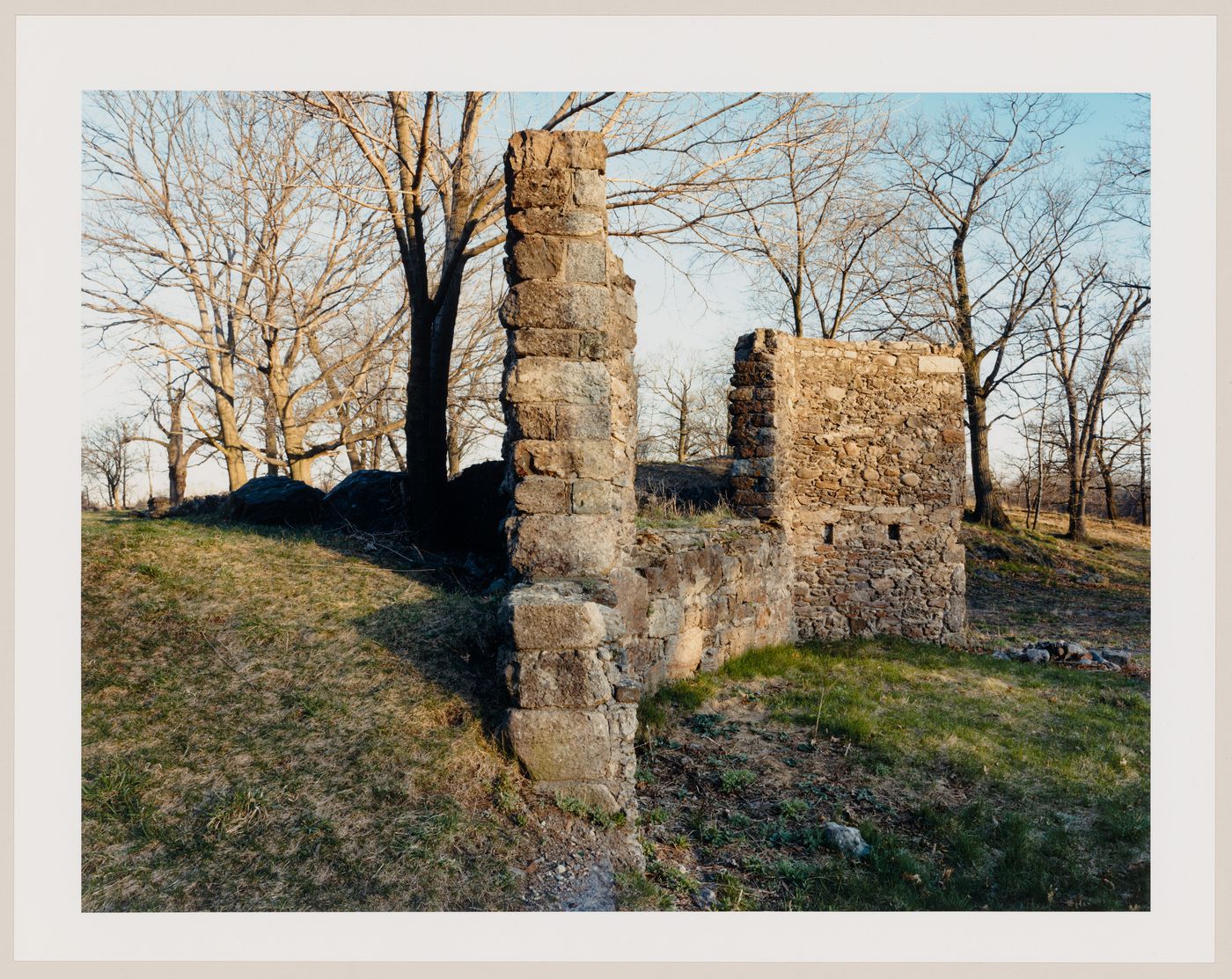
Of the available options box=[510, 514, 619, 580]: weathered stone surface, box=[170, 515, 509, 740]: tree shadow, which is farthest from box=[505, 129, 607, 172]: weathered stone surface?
box=[170, 515, 509, 740]: tree shadow

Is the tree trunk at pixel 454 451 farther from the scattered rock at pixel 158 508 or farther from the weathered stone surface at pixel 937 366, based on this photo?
the weathered stone surface at pixel 937 366

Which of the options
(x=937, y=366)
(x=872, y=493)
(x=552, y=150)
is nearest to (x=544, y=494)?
(x=552, y=150)

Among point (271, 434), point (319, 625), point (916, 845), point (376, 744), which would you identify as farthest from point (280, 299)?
point (916, 845)

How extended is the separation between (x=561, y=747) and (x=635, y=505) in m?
3.31

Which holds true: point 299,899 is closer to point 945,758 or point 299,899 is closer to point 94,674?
point 94,674

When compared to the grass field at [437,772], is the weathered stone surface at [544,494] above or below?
above

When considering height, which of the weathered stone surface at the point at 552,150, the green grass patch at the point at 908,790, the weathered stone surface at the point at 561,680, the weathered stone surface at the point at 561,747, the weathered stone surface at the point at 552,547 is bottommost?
the green grass patch at the point at 908,790

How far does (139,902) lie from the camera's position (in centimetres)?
356

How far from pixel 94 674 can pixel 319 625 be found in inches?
52.6

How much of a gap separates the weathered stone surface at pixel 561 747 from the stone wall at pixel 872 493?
7.20 meters

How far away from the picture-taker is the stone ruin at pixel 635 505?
438cm

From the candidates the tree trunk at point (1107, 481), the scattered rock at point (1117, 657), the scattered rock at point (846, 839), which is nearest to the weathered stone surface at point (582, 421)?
the scattered rock at point (846, 839)

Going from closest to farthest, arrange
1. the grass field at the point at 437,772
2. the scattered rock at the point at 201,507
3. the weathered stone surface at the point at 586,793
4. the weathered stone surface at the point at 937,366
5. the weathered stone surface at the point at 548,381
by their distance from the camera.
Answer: the grass field at the point at 437,772, the weathered stone surface at the point at 586,793, the weathered stone surface at the point at 548,381, the scattered rock at the point at 201,507, the weathered stone surface at the point at 937,366

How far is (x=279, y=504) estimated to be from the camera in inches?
380
